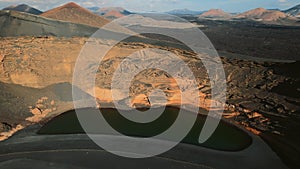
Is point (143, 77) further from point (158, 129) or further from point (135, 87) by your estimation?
point (158, 129)

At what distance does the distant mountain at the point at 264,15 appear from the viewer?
84.7 m

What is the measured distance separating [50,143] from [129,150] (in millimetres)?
3447

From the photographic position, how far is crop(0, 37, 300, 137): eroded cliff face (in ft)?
50.6

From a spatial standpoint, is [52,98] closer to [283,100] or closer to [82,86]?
[82,86]

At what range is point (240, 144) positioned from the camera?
12688 mm

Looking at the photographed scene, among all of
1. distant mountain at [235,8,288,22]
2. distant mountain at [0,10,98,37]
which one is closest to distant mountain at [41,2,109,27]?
distant mountain at [0,10,98,37]

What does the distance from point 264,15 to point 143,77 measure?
87.1m

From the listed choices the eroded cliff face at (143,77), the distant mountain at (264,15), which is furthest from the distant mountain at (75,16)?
the distant mountain at (264,15)

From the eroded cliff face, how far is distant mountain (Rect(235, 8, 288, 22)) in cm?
7354

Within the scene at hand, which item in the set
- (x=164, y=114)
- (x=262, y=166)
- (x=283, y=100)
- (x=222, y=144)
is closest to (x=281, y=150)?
(x=262, y=166)

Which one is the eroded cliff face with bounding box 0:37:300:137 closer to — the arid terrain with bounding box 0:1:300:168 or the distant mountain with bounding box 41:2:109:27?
the arid terrain with bounding box 0:1:300:168

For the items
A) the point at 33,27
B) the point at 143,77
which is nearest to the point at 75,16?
the point at 33,27

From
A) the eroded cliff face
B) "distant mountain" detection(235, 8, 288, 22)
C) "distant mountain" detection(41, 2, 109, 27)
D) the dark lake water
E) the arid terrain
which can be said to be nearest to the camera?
the dark lake water

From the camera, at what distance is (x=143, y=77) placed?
18297 mm
